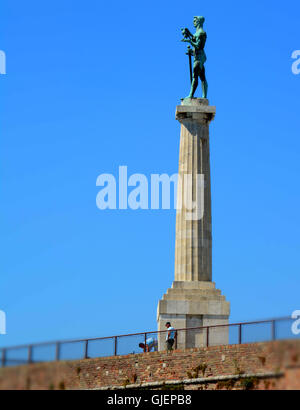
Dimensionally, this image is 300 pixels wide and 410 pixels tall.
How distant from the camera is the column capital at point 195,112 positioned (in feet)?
160

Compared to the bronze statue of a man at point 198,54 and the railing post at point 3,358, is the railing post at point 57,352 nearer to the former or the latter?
the railing post at point 3,358

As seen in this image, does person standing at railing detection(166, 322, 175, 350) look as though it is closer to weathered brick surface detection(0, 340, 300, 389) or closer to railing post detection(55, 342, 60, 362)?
weathered brick surface detection(0, 340, 300, 389)

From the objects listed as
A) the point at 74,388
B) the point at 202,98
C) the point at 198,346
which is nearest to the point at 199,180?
the point at 202,98

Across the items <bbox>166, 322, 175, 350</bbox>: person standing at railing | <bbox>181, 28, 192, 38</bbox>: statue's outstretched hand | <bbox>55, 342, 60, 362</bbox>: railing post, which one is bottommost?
<bbox>55, 342, 60, 362</bbox>: railing post

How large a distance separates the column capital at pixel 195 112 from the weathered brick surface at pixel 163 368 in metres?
12.3

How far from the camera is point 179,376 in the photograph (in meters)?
40.8

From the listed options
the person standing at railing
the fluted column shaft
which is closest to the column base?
the person standing at railing

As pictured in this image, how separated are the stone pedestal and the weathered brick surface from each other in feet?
8.79

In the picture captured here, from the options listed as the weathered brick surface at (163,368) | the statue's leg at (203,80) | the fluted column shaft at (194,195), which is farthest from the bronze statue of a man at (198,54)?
the weathered brick surface at (163,368)

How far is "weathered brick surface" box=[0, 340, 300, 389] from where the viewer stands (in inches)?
1403

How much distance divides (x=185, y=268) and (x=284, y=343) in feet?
40.9

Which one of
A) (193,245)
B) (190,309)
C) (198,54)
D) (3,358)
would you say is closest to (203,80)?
(198,54)
